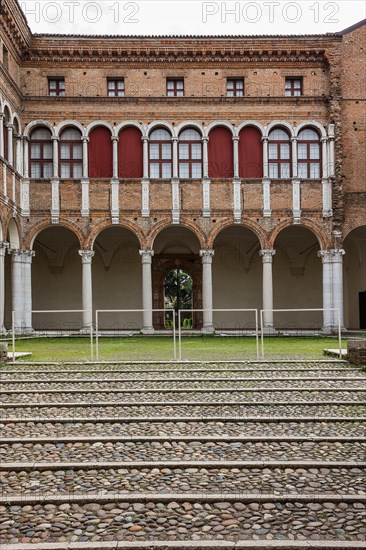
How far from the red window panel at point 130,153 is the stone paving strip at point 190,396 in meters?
16.0

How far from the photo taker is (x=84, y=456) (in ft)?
23.3

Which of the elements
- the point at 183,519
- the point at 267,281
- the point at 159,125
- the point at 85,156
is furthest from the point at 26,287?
the point at 183,519

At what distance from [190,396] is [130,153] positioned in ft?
55.5

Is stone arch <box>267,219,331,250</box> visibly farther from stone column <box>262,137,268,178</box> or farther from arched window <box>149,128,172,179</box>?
arched window <box>149,128,172,179</box>

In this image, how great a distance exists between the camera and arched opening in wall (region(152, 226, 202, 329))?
29234 millimetres

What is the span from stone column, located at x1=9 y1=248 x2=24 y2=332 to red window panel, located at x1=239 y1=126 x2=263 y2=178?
33.8 ft

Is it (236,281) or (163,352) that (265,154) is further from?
(163,352)

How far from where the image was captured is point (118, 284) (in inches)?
1186

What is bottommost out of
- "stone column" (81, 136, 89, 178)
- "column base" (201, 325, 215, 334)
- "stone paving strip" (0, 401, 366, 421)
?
"column base" (201, 325, 215, 334)

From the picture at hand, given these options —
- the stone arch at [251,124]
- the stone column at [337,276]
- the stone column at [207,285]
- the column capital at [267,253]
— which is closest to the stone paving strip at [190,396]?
the stone column at [207,285]

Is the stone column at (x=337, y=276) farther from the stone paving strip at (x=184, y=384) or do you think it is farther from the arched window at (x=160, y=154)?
the stone paving strip at (x=184, y=384)

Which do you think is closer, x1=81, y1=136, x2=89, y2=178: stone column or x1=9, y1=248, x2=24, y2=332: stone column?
x1=9, y1=248, x2=24, y2=332: stone column

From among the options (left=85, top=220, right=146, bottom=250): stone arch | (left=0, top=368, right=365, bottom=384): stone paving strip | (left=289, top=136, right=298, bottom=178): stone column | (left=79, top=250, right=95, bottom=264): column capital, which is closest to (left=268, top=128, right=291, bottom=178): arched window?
(left=289, top=136, right=298, bottom=178): stone column

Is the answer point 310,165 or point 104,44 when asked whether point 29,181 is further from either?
point 310,165
